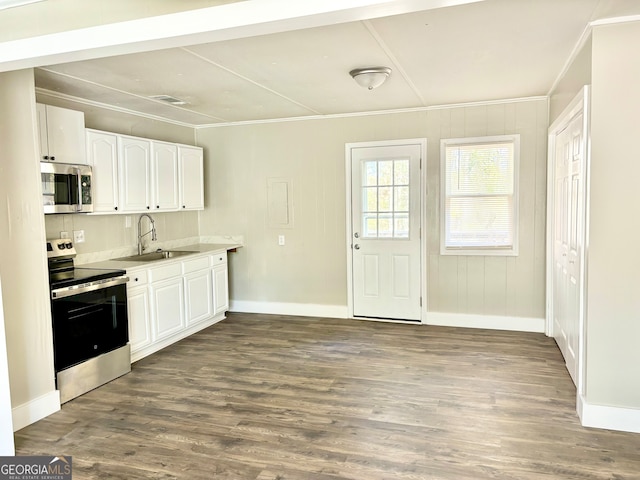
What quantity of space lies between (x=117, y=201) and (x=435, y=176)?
11.1ft

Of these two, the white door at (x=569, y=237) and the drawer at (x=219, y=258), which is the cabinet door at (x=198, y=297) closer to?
the drawer at (x=219, y=258)

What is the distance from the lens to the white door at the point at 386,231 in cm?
539

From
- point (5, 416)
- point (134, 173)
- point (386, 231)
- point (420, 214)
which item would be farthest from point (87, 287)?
point (420, 214)

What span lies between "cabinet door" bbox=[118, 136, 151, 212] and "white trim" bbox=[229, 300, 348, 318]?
1.99 metres

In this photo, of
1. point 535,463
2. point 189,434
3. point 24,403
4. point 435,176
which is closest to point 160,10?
point 189,434

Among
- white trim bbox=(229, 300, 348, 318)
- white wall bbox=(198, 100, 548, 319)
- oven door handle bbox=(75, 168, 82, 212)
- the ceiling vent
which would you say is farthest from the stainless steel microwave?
white trim bbox=(229, 300, 348, 318)

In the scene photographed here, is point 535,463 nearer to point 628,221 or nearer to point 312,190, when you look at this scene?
point 628,221

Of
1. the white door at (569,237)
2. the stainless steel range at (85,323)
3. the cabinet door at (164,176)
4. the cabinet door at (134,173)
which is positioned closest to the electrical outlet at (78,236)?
the stainless steel range at (85,323)

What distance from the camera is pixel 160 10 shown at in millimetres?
2152

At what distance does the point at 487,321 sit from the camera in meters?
5.21

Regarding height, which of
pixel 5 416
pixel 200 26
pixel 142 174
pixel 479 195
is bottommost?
pixel 5 416

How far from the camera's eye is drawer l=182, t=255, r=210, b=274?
4973 millimetres

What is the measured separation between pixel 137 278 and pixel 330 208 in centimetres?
246

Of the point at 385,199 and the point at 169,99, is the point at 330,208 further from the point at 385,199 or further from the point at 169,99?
the point at 169,99
